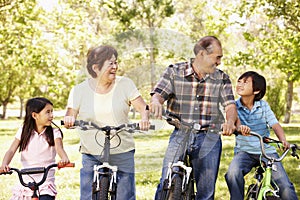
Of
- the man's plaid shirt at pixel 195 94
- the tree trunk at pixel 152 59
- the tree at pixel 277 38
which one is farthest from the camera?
the tree at pixel 277 38

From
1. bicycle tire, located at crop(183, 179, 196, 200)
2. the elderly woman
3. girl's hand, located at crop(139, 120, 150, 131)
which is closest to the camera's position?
girl's hand, located at crop(139, 120, 150, 131)

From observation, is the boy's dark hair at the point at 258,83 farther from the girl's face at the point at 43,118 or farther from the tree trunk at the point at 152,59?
the girl's face at the point at 43,118

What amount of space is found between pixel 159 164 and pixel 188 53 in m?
0.88

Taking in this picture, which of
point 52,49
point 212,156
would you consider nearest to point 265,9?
point 52,49

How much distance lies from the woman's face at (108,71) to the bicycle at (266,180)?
1.15 metres

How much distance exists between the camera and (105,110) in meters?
4.25

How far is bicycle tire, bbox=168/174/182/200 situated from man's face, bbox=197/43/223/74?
785 mm

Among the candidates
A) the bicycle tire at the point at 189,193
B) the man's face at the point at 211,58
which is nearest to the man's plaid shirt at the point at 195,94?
the man's face at the point at 211,58

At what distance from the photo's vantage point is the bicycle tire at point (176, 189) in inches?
165

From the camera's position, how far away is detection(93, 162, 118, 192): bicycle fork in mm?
4238

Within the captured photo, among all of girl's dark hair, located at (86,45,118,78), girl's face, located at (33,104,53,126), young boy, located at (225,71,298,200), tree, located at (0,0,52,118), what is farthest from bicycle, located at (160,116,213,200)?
tree, located at (0,0,52,118)

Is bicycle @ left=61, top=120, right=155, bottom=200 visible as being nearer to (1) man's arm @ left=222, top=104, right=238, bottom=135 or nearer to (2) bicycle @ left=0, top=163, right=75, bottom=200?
(2) bicycle @ left=0, top=163, right=75, bottom=200

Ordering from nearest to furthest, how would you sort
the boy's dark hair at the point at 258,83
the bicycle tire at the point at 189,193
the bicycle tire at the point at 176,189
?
1. the bicycle tire at the point at 176,189
2. the bicycle tire at the point at 189,193
3. the boy's dark hair at the point at 258,83

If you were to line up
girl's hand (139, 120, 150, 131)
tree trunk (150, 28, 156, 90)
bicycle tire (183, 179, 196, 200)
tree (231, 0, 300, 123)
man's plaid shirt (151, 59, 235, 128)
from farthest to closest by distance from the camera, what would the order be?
tree (231, 0, 300, 123), man's plaid shirt (151, 59, 235, 128), bicycle tire (183, 179, 196, 200), girl's hand (139, 120, 150, 131), tree trunk (150, 28, 156, 90)
